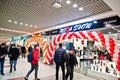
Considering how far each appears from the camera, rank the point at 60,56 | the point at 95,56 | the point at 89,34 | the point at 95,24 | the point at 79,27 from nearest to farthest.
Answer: the point at 60,56 → the point at 89,34 → the point at 95,56 → the point at 95,24 → the point at 79,27

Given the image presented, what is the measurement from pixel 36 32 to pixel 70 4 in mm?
8991

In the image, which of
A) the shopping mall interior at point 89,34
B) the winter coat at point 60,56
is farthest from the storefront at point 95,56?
the winter coat at point 60,56

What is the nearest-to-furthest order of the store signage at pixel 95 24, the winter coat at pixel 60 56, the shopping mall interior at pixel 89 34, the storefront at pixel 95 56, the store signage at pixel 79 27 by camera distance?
the winter coat at pixel 60 56 < the shopping mall interior at pixel 89 34 < the storefront at pixel 95 56 < the store signage at pixel 95 24 < the store signage at pixel 79 27

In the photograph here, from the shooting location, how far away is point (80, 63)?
23.3 ft

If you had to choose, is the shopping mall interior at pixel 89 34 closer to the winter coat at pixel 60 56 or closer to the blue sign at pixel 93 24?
the blue sign at pixel 93 24

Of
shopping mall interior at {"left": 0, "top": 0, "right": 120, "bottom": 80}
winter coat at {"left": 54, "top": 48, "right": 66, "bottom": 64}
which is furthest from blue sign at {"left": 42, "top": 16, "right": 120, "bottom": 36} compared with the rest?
winter coat at {"left": 54, "top": 48, "right": 66, "bottom": 64}

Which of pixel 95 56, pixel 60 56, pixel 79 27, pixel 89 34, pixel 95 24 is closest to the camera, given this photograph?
pixel 60 56

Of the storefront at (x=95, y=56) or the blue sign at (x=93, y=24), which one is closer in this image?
the storefront at (x=95, y=56)

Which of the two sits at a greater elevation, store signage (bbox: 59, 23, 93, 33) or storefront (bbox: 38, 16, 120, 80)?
store signage (bbox: 59, 23, 93, 33)

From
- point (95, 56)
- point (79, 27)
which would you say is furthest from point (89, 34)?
point (79, 27)

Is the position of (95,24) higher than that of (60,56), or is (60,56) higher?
(95,24)

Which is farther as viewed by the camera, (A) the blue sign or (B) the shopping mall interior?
(A) the blue sign

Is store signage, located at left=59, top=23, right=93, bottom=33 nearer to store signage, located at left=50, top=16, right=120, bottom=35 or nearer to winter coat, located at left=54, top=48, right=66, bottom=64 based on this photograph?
store signage, located at left=50, top=16, right=120, bottom=35

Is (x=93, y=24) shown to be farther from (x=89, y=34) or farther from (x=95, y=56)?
(x=89, y=34)
